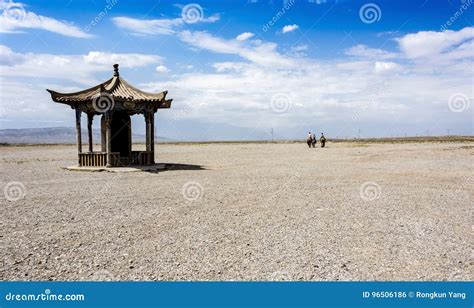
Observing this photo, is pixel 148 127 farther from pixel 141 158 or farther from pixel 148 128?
pixel 141 158

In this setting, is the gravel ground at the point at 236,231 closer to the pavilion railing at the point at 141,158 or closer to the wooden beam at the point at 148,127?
the pavilion railing at the point at 141,158

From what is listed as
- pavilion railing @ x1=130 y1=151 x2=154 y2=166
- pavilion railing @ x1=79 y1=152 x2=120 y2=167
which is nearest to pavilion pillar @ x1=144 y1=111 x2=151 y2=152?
pavilion railing @ x1=130 y1=151 x2=154 y2=166

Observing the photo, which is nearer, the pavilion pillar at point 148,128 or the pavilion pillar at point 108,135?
the pavilion pillar at point 108,135

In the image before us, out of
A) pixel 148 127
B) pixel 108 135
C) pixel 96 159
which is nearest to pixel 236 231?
pixel 108 135

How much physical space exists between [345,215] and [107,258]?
617 cm

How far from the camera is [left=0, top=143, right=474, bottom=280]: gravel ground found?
245 inches

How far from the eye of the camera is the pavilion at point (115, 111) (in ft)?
70.0

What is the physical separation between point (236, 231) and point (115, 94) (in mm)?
15239

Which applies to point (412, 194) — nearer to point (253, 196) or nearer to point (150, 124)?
point (253, 196)

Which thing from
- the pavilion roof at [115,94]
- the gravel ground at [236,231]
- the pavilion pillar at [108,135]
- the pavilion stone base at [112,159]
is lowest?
the gravel ground at [236,231]

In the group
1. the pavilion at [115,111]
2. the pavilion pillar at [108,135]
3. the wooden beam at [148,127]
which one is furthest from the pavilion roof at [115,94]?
the pavilion pillar at [108,135]

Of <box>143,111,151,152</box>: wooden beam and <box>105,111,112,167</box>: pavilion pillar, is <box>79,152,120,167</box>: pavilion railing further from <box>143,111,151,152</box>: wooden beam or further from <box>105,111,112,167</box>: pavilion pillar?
<box>143,111,151,152</box>: wooden beam

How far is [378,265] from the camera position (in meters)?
6.44

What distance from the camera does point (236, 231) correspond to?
8641 mm
